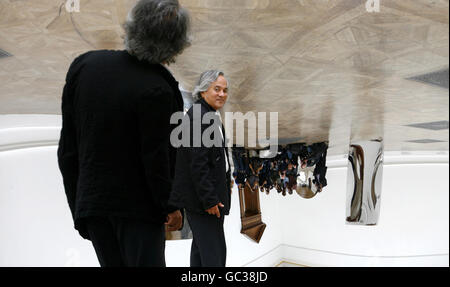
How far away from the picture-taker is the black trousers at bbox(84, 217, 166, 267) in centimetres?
69

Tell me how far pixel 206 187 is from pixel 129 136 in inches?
18.5

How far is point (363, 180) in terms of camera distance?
9.43 feet

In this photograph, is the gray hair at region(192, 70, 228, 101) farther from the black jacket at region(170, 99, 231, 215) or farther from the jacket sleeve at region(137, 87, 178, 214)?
the jacket sleeve at region(137, 87, 178, 214)

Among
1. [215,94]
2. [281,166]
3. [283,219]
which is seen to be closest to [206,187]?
[215,94]

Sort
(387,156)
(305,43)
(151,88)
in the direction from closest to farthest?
(151,88)
(305,43)
(387,156)

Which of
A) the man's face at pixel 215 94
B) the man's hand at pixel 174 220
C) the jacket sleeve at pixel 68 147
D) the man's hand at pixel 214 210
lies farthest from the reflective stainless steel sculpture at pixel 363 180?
the jacket sleeve at pixel 68 147

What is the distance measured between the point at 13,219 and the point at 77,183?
1.62 metres

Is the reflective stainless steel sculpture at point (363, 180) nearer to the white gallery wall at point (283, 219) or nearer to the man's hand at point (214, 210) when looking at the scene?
the white gallery wall at point (283, 219)

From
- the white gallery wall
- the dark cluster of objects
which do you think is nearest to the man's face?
the white gallery wall

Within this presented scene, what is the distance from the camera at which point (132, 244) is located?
0.69 m

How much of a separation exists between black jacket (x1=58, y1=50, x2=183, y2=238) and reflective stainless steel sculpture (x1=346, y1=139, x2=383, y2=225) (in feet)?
7.44

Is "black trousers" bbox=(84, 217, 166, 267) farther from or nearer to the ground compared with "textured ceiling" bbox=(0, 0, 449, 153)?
nearer to the ground

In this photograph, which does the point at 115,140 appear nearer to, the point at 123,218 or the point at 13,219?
the point at 123,218
